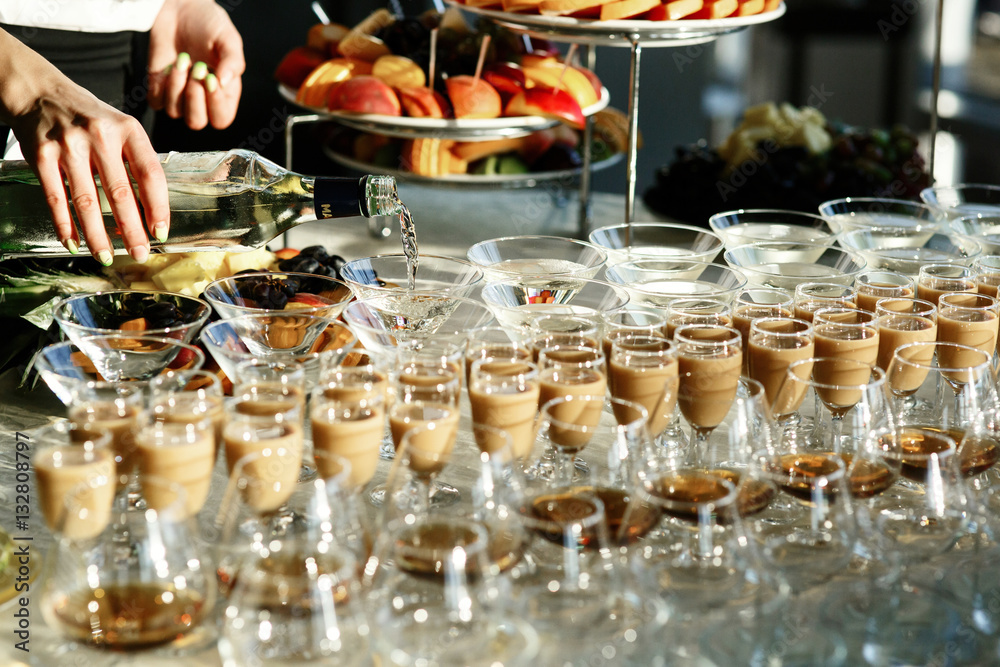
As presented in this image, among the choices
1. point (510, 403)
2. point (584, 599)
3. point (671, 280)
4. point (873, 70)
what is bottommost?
point (584, 599)

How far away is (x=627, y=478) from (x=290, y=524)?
1.19 feet

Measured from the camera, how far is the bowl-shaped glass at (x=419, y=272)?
1.43 meters

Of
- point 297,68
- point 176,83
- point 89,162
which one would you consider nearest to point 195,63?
point 176,83

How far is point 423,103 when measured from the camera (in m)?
1.94

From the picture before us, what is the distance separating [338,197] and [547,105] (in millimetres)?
700

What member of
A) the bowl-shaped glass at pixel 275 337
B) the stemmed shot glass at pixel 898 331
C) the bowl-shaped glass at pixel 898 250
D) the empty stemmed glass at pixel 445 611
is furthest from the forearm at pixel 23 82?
the bowl-shaped glass at pixel 898 250

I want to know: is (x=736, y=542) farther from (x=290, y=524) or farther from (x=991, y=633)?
(x=290, y=524)

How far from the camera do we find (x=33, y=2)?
1840 mm

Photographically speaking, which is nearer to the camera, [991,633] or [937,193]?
[991,633]

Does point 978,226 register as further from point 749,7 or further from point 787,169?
point 749,7

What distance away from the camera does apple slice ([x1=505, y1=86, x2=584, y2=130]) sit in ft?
6.42

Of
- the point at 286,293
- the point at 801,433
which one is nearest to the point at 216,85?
the point at 286,293

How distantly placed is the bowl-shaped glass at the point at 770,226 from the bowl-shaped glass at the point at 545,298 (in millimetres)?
420

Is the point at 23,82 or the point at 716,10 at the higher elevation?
the point at 716,10
